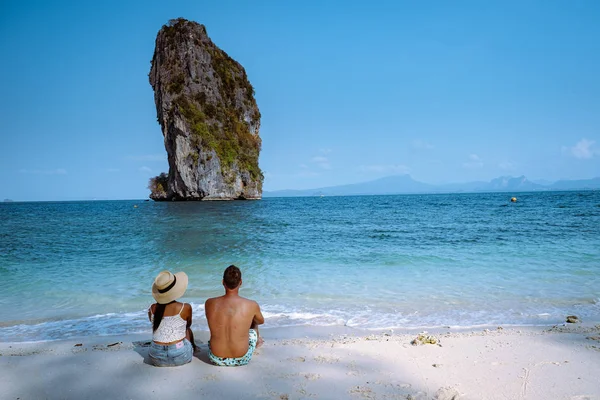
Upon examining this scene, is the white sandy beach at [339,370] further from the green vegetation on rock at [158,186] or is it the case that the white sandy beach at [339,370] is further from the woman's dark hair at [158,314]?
the green vegetation on rock at [158,186]

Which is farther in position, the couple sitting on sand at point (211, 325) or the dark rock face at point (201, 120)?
the dark rock face at point (201, 120)

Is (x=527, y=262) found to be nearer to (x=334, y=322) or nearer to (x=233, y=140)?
(x=334, y=322)

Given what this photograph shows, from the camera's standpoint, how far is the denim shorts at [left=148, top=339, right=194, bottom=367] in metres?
4.48

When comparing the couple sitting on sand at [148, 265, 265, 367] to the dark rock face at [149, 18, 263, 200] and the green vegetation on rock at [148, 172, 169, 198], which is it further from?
the green vegetation on rock at [148, 172, 169, 198]

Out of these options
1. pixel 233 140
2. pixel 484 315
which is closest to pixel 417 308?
pixel 484 315

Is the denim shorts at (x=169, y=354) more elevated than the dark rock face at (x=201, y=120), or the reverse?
the dark rock face at (x=201, y=120)

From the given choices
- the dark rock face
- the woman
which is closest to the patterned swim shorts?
the woman

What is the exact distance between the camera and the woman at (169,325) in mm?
4492

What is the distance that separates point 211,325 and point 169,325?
475 mm

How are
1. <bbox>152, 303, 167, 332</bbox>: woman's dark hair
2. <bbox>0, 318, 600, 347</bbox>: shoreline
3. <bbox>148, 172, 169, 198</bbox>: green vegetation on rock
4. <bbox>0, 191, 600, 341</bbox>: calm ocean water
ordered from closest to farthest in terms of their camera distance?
<bbox>152, 303, 167, 332</bbox>: woman's dark hair
<bbox>0, 318, 600, 347</bbox>: shoreline
<bbox>0, 191, 600, 341</bbox>: calm ocean water
<bbox>148, 172, 169, 198</bbox>: green vegetation on rock

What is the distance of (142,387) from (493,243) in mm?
14715

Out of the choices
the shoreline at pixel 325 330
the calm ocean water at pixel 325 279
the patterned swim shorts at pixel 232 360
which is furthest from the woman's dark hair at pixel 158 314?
the calm ocean water at pixel 325 279

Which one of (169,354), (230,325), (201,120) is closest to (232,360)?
(230,325)

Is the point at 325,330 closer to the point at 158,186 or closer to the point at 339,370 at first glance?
the point at 339,370
